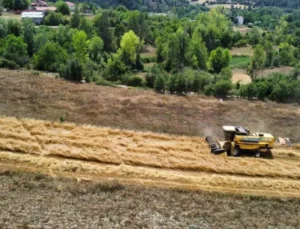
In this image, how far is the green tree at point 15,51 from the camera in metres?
32.5

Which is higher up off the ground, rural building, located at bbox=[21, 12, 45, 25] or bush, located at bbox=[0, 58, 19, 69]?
rural building, located at bbox=[21, 12, 45, 25]

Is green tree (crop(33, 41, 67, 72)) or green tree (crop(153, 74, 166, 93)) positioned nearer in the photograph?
green tree (crop(153, 74, 166, 93))

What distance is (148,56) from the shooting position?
5428cm

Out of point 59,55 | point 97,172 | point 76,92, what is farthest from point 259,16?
point 97,172

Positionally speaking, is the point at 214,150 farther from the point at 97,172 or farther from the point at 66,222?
the point at 66,222

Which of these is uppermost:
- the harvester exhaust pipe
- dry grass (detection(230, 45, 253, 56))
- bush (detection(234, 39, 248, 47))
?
the harvester exhaust pipe

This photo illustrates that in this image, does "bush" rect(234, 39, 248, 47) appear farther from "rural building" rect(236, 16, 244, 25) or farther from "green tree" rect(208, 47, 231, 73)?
"rural building" rect(236, 16, 244, 25)

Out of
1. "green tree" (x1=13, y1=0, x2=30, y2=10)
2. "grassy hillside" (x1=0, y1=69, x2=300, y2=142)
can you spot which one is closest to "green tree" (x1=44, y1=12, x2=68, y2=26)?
"green tree" (x1=13, y1=0, x2=30, y2=10)

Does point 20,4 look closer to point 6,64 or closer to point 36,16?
point 36,16

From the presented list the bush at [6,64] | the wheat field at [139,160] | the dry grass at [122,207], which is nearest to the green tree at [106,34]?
the bush at [6,64]

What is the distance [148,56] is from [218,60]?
1021cm

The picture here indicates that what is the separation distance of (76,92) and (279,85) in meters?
13.8

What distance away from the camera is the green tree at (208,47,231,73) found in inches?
1901

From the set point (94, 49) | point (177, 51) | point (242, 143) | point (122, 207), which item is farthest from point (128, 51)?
point (122, 207)
